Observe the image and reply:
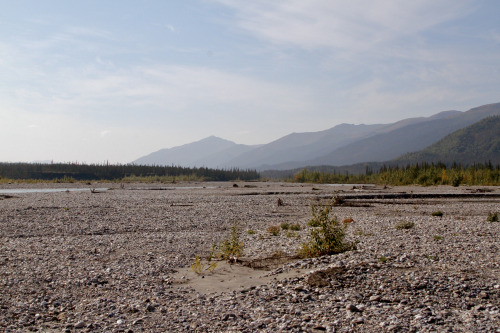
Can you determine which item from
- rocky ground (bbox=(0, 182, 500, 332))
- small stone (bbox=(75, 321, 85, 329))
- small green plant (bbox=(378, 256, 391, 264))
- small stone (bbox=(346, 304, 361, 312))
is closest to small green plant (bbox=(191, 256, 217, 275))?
rocky ground (bbox=(0, 182, 500, 332))

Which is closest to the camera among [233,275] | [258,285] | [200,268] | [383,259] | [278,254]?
[258,285]

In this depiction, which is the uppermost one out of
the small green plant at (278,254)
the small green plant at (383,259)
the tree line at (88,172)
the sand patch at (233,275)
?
the tree line at (88,172)

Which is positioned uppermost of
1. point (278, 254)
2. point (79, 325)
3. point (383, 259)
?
point (383, 259)

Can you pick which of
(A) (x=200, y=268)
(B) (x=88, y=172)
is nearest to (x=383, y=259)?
(A) (x=200, y=268)

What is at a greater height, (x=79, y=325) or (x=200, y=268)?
(x=200, y=268)

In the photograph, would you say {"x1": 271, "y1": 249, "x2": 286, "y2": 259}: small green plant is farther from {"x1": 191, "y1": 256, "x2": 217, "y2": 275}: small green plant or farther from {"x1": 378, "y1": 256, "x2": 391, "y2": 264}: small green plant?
{"x1": 378, "y1": 256, "x2": 391, "y2": 264}: small green plant

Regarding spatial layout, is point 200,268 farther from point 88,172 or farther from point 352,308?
point 88,172

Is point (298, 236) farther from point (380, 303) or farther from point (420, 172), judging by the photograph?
point (420, 172)

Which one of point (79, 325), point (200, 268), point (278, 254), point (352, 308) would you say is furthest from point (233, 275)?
point (79, 325)

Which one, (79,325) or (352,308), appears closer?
(79,325)

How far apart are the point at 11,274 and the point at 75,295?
2.40 meters

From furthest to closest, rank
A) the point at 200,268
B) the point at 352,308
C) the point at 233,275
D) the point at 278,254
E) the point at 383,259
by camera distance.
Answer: the point at 278,254 < the point at 200,268 < the point at 233,275 < the point at 383,259 < the point at 352,308

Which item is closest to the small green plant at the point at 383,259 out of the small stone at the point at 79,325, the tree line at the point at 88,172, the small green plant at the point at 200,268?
the small green plant at the point at 200,268

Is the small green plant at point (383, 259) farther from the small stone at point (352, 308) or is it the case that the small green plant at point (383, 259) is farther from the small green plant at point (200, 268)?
the small green plant at point (200, 268)
